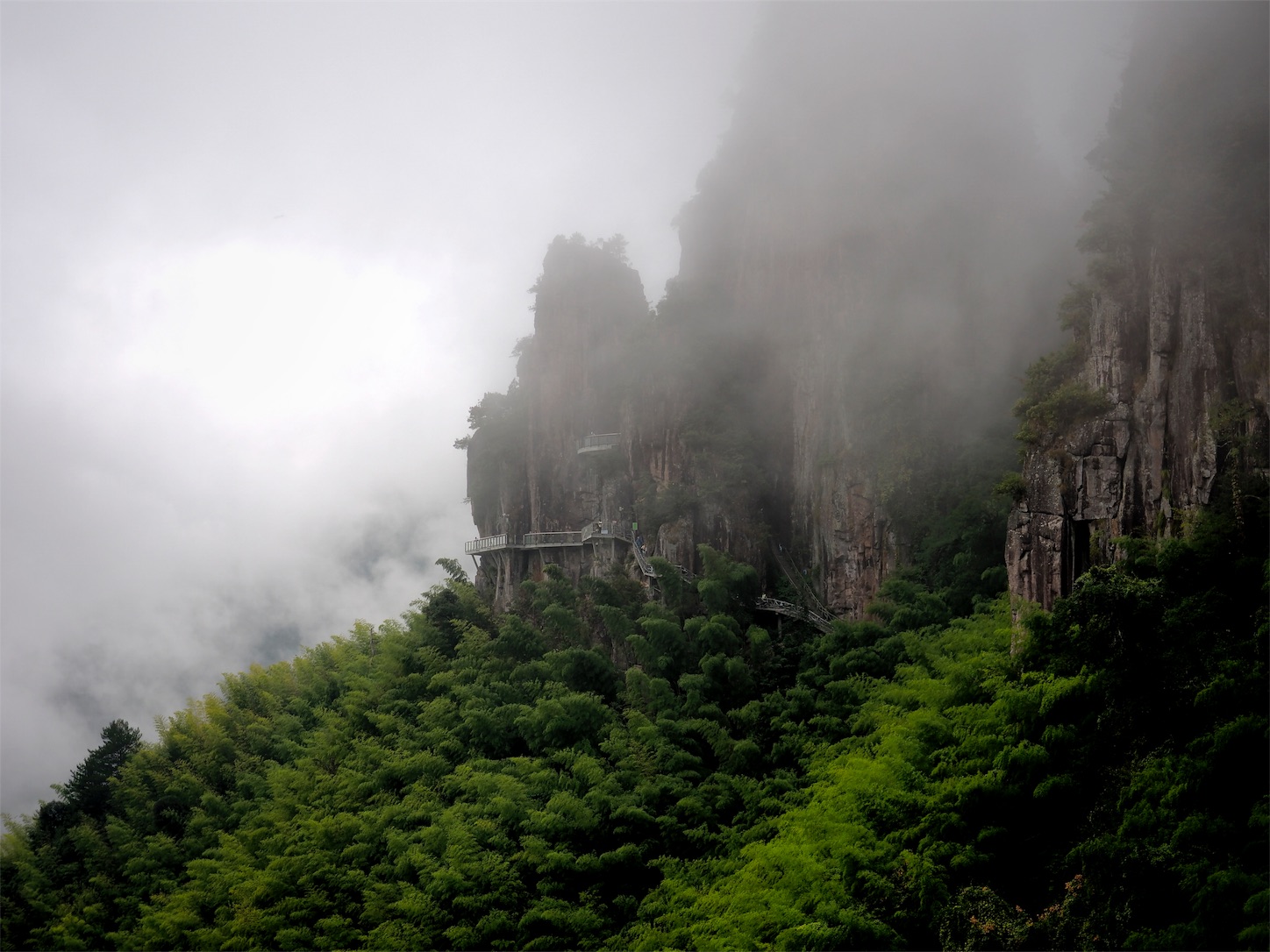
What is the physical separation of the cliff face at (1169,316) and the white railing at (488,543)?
18.5 meters

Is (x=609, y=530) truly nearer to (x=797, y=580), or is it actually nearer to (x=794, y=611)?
(x=797, y=580)

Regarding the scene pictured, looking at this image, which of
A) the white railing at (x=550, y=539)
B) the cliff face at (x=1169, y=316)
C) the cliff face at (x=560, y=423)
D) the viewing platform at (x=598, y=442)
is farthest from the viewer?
the cliff face at (x=560, y=423)

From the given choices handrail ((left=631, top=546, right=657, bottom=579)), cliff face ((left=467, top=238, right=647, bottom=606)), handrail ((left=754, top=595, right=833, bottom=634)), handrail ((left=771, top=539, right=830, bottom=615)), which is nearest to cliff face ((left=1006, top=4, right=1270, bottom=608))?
handrail ((left=754, top=595, right=833, bottom=634))

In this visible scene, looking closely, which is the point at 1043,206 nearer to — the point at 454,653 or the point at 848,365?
the point at 848,365

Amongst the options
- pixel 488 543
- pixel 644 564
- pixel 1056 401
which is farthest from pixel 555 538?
pixel 1056 401

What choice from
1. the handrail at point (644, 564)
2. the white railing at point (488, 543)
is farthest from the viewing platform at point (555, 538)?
the handrail at point (644, 564)

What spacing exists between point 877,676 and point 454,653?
517 inches

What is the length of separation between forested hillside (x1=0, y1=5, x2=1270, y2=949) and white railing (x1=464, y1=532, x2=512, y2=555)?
509 mm

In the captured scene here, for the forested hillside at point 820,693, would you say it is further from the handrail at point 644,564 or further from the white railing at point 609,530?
the handrail at point 644,564

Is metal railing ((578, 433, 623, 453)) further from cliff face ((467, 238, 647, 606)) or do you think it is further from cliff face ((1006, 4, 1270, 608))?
cliff face ((1006, 4, 1270, 608))

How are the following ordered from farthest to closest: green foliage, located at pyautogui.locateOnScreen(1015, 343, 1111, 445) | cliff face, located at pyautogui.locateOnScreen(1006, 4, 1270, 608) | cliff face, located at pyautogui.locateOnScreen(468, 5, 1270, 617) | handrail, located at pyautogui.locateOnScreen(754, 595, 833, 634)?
handrail, located at pyautogui.locateOnScreen(754, 595, 833, 634) → green foliage, located at pyautogui.locateOnScreen(1015, 343, 1111, 445) → cliff face, located at pyautogui.locateOnScreen(468, 5, 1270, 617) → cliff face, located at pyautogui.locateOnScreen(1006, 4, 1270, 608)

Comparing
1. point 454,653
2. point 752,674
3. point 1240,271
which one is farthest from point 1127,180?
point 454,653

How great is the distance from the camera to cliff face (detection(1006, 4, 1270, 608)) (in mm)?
15023

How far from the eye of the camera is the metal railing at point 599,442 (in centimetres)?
3056
